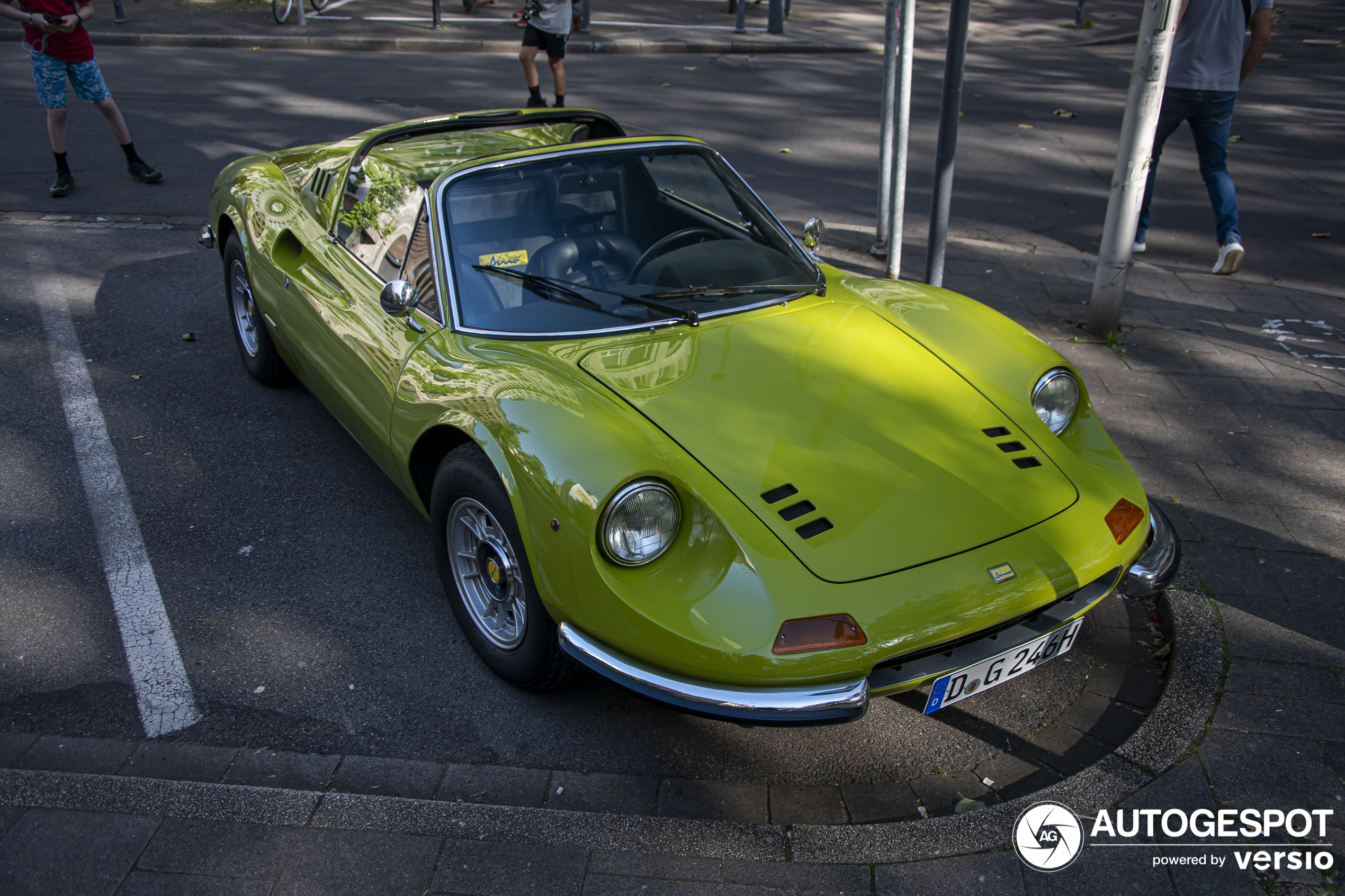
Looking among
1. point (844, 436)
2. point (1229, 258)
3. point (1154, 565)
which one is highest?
point (844, 436)

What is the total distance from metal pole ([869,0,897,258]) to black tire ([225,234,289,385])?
3.83 meters

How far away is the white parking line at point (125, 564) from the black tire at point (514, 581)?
2.76 feet

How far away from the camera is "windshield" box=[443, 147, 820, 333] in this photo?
10.2 ft

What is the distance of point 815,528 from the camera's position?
7.93 feet

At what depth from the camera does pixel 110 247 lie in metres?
6.24

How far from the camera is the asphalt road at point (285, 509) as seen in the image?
276cm

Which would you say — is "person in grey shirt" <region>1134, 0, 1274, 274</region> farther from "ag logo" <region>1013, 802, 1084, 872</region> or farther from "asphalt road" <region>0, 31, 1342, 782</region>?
"ag logo" <region>1013, 802, 1084, 872</region>

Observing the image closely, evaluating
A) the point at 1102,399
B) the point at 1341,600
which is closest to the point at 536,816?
the point at 1341,600

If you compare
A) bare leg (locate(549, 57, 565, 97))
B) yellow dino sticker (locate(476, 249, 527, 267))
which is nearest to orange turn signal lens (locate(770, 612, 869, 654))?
yellow dino sticker (locate(476, 249, 527, 267))

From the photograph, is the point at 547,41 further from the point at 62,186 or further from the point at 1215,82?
the point at 1215,82

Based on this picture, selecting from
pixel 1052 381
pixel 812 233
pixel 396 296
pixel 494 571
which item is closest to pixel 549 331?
pixel 396 296

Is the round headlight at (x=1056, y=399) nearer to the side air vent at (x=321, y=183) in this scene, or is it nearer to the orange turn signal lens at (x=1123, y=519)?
the orange turn signal lens at (x=1123, y=519)

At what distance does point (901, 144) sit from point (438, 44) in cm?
988

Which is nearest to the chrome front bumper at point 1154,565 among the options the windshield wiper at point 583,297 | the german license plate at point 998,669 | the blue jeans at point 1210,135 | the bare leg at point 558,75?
the german license plate at point 998,669
